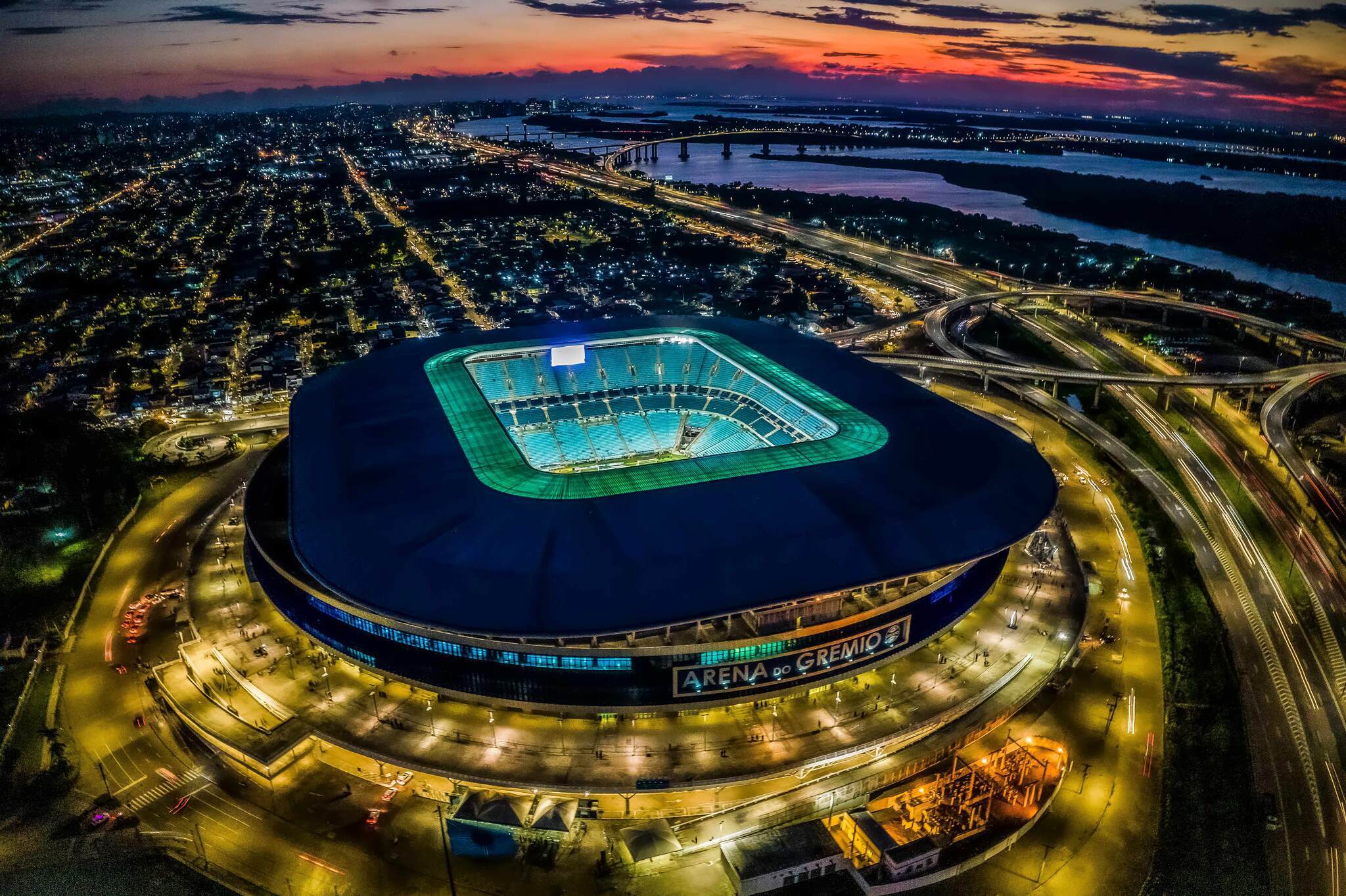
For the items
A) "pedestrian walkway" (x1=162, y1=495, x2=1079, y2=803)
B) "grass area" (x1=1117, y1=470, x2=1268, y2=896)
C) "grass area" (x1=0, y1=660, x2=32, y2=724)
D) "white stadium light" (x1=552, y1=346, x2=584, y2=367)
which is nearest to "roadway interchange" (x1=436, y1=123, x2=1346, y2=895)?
"grass area" (x1=1117, y1=470, x2=1268, y2=896)

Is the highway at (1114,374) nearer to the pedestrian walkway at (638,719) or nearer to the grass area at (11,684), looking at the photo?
the pedestrian walkway at (638,719)

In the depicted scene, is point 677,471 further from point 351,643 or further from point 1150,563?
point 1150,563

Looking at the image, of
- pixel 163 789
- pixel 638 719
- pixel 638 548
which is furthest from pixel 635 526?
pixel 163 789

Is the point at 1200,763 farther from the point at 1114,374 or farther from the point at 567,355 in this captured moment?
the point at 1114,374

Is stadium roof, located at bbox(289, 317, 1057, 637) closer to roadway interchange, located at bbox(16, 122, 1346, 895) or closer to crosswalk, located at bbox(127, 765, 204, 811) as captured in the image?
roadway interchange, located at bbox(16, 122, 1346, 895)

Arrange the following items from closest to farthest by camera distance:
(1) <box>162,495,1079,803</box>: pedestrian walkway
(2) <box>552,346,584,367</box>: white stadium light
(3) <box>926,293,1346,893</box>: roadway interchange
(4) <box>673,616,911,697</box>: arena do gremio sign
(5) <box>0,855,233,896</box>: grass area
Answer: (5) <box>0,855,233,896</box>: grass area < (3) <box>926,293,1346,893</box>: roadway interchange < (1) <box>162,495,1079,803</box>: pedestrian walkway < (4) <box>673,616,911,697</box>: arena do gremio sign < (2) <box>552,346,584,367</box>: white stadium light

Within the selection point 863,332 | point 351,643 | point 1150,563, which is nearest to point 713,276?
point 863,332
